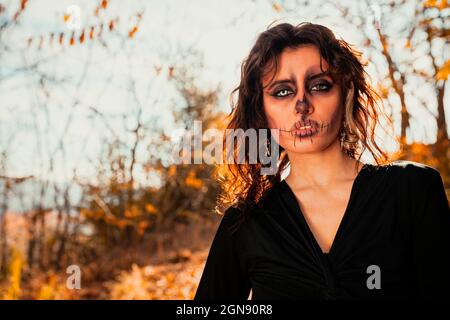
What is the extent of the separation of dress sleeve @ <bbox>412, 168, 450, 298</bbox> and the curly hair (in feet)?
1.08

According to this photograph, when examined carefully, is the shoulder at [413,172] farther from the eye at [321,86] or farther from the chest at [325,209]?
the eye at [321,86]

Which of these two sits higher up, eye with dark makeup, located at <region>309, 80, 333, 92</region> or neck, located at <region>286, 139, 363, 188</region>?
eye with dark makeup, located at <region>309, 80, 333, 92</region>

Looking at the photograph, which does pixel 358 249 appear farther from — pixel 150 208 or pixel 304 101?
pixel 150 208

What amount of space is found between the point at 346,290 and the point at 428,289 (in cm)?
27

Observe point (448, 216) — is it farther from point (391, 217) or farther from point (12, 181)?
point (12, 181)

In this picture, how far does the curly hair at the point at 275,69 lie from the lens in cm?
214

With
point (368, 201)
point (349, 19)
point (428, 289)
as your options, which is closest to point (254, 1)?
point (349, 19)

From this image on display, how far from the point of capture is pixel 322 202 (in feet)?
6.75

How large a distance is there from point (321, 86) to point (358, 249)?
0.65 meters

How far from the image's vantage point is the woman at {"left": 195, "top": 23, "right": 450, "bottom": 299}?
182cm

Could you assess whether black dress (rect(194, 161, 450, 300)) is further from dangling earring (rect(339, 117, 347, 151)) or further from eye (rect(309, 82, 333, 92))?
eye (rect(309, 82, 333, 92))

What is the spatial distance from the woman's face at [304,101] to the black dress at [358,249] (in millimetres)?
220

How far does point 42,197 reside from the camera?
684 centimetres

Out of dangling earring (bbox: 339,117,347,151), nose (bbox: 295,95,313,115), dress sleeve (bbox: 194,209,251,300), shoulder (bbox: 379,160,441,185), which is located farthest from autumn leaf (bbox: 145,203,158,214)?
A: shoulder (bbox: 379,160,441,185)
